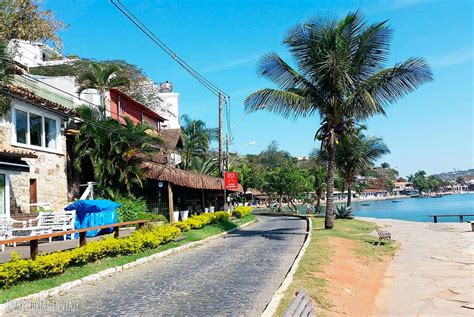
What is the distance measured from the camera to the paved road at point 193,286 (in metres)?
7.84

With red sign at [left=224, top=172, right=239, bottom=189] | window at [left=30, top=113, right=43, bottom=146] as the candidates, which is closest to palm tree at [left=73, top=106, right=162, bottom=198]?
window at [left=30, top=113, right=43, bottom=146]

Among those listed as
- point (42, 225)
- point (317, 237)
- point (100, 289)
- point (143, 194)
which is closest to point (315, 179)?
point (143, 194)

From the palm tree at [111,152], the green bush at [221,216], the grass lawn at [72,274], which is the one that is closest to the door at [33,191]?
the palm tree at [111,152]

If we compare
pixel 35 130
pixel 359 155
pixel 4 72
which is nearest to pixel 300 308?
pixel 4 72

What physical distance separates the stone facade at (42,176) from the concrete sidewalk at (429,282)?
38.7ft

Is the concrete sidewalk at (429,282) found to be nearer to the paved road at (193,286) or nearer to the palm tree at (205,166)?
the paved road at (193,286)

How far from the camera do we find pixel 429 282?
12.2 m

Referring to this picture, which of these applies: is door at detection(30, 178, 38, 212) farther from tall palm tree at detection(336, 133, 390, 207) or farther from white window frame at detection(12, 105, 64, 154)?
tall palm tree at detection(336, 133, 390, 207)

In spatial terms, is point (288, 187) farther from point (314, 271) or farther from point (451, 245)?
point (314, 271)

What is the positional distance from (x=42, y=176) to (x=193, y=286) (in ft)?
36.0

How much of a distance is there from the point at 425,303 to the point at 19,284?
8286mm

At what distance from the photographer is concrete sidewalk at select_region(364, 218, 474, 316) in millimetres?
9609

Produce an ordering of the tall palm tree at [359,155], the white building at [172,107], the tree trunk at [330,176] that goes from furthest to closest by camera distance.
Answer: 1. the white building at [172,107]
2. the tall palm tree at [359,155]
3. the tree trunk at [330,176]

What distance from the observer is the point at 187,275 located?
35.9 ft
